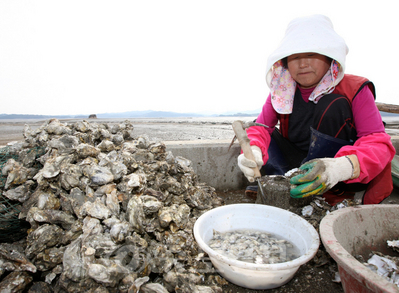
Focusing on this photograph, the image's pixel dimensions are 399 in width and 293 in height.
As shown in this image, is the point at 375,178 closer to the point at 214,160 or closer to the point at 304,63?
the point at 304,63

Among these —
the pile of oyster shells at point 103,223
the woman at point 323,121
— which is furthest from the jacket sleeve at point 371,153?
the pile of oyster shells at point 103,223

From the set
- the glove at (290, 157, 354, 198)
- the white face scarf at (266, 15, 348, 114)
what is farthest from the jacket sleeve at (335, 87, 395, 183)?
the white face scarf at (266, 15, 348, 114)

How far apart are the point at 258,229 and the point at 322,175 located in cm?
69

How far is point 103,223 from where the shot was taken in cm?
160

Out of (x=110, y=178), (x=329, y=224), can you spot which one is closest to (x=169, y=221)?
(x=110, y=178)

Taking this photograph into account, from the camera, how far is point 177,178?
96.3 inches

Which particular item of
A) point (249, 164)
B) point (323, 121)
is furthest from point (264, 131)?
point (249, 164)

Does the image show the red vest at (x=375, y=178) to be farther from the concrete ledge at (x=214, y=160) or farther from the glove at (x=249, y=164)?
the concrete ledge at (x=214, y=160)

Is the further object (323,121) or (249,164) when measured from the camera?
(323,121)

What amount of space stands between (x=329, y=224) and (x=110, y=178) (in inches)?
62.8

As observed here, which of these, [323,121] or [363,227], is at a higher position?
[323,121]

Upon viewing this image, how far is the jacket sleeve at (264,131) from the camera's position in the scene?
254 centimetres

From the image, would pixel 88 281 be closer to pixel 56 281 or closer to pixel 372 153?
pixel 56 281

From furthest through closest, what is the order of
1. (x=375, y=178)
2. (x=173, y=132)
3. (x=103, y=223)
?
(x=173, y=132)
(x=375, y=178)
(x=103, y=223)
